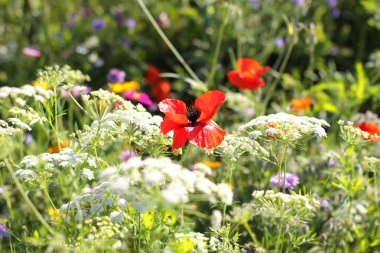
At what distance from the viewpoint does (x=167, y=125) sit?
208 cm

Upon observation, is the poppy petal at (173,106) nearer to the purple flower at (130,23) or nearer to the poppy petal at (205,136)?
the poppy petal at (205,136)

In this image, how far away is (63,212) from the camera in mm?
2107

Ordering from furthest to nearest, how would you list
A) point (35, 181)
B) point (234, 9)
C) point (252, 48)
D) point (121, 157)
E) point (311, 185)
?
point (252, 48)
point (234, 9)
point (121, 157)
point (311, 185)
point (35, 181)

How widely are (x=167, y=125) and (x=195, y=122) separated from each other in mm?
157

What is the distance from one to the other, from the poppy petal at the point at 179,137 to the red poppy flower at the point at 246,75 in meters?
1.06

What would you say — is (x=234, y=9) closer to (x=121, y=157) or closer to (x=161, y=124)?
(x=121, y=157)

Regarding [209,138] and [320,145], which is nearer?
[209,138]

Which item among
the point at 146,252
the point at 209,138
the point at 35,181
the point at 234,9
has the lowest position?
the point at 146,252

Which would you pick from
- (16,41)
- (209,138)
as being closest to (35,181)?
(209,138)

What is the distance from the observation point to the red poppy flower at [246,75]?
3.09 metres

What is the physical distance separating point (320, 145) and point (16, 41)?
280 centimetres

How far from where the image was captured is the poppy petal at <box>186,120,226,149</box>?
2076 millimetres

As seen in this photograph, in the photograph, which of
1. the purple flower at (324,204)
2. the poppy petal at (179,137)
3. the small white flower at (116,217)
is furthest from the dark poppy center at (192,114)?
the purple flower at (324,204)

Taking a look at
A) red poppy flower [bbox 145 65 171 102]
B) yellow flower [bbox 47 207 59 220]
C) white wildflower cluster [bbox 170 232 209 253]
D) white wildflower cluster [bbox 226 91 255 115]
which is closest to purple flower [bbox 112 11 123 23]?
red poppy flower [bbox 145 65 171 102]
